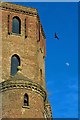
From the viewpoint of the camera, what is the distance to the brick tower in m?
45.7

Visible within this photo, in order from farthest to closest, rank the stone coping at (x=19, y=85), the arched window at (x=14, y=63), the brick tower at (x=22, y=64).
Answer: the arched window at (x=14, y=63)
the stone coping at (x=19, y=85)
the brick tower at (x=22, y=64)

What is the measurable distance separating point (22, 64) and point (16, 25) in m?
4.21

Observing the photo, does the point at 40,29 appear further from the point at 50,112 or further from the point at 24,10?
the point at 50,112

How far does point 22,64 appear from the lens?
170ft

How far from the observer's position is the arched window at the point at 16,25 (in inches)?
2095

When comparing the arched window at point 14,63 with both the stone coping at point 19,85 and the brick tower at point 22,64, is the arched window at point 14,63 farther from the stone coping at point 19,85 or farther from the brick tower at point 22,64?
the stone coping at point 19,85

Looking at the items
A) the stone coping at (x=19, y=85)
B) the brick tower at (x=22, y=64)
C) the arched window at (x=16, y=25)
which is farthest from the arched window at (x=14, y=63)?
the stone coping at (x=19, y=85)

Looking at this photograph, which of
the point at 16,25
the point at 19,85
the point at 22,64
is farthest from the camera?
the point at 16,25

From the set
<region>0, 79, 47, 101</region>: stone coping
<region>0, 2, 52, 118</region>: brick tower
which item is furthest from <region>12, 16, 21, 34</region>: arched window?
<region>0, 79, 47, 101</region>: stone coping

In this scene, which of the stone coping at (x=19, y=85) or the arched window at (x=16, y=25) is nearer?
the stone coping at (x=19, y=85)

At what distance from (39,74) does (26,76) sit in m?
2.08

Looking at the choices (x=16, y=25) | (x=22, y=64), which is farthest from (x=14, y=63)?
(x=16, y=25)

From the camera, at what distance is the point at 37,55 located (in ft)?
174

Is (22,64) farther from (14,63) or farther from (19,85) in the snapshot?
(19,85)
